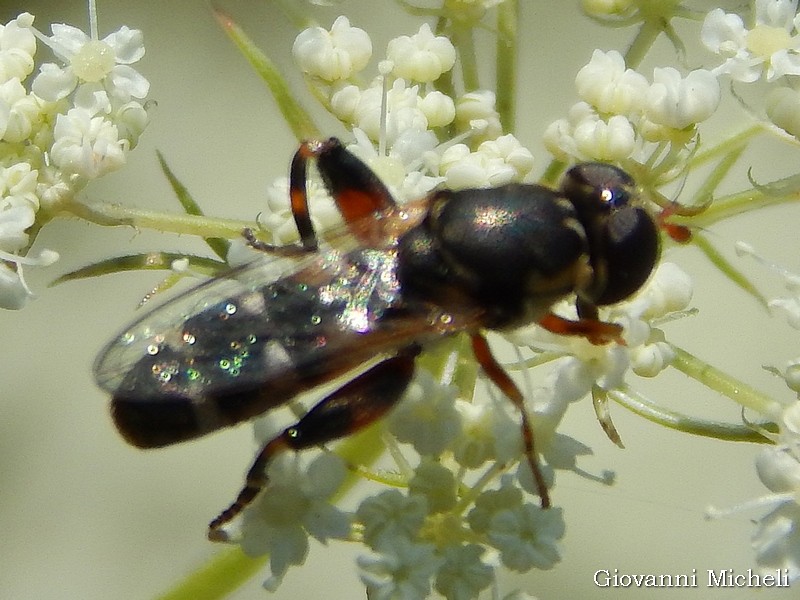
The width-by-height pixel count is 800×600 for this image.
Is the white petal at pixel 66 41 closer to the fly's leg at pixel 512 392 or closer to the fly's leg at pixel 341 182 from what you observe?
the fly's leg at pixel 341 182

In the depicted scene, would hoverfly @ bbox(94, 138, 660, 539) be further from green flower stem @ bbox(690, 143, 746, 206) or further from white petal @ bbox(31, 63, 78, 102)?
white petal @ bbox(31, 63, 78, 102)

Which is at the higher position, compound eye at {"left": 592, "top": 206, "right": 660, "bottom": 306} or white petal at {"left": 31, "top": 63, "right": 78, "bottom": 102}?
white petal at {"left": 31, "top": 63, "right": 78, "bottom": 102}

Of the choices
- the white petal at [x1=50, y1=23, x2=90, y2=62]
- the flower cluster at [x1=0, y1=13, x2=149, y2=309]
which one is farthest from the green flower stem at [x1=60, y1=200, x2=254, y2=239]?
the white petal at [x1=50, y1=23, x2=90, y2=62]

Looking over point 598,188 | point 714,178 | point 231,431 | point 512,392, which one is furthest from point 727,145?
point 231,431

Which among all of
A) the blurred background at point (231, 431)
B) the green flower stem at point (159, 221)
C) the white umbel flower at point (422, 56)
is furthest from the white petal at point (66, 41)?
the blurred background at point (231, 431)

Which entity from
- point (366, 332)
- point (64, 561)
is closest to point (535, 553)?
point (366, 332)
